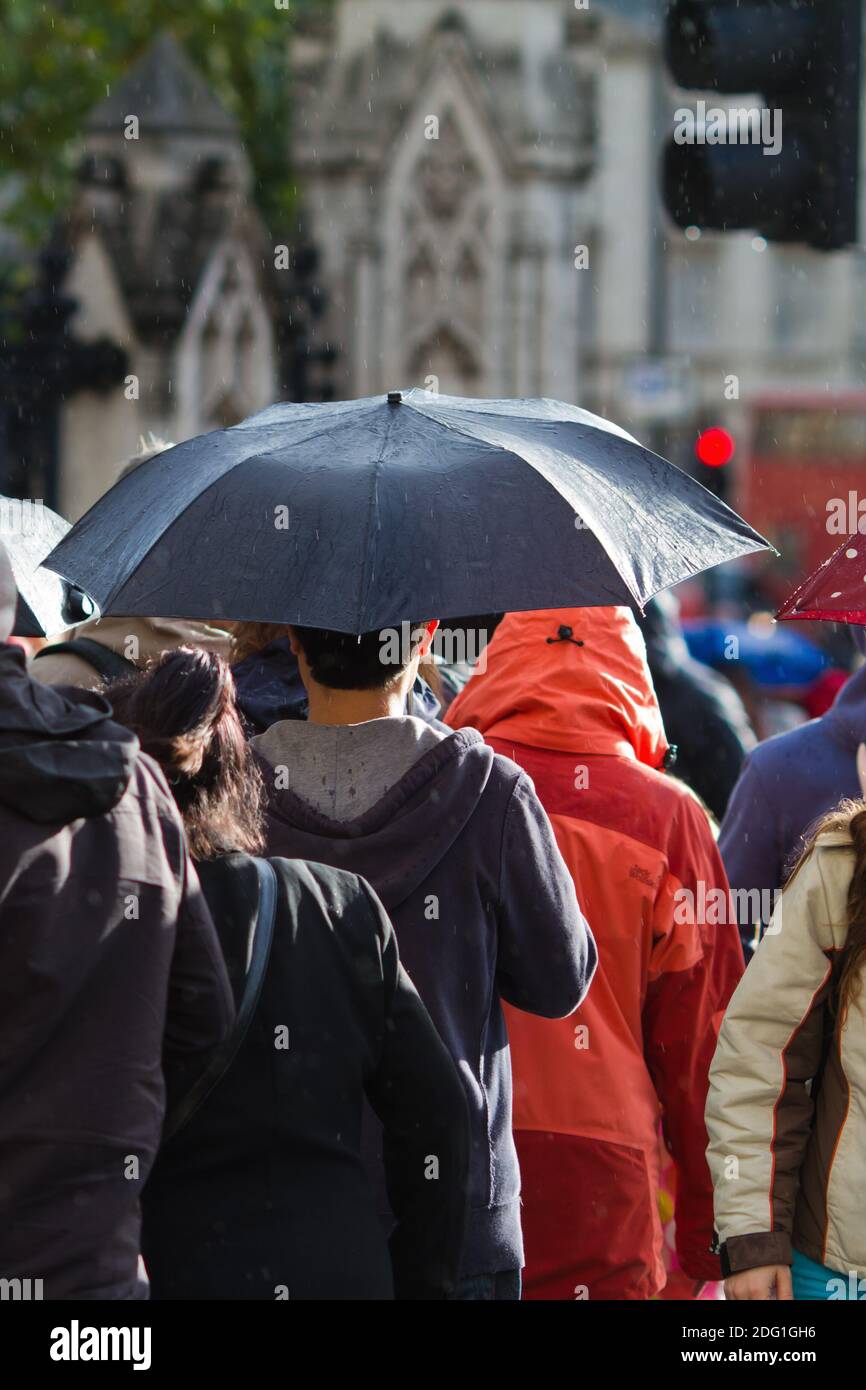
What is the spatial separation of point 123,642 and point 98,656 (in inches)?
3.6

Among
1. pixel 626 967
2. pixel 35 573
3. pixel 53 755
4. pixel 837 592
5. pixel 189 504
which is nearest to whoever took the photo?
pixel 53 755

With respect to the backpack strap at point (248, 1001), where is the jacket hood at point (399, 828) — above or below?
above

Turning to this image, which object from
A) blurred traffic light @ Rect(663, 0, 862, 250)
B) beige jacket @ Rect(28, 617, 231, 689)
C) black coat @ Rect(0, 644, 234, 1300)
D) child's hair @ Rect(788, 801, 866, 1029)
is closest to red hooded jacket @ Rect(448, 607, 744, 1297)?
child's hair @ Rect(788, 801, 866, 1029)

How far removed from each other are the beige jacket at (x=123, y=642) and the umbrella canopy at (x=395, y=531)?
0.75m

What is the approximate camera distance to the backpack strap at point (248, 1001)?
2.82m

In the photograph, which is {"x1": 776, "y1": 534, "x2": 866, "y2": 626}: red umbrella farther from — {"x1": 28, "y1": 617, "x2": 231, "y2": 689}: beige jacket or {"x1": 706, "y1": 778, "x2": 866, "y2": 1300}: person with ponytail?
{"x1": 28, "y1": 617, "x2": 231, "y2": 689}: beige jacket

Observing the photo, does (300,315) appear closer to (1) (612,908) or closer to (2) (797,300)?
(1) (612,908)

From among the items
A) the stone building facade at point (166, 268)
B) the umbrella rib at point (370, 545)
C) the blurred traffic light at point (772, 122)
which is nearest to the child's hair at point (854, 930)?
the umbrella rib at point (370, 545)

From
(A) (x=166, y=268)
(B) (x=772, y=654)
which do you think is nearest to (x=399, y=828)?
(B) (x=772, y=654)

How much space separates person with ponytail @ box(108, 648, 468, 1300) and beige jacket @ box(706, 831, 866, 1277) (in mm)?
587

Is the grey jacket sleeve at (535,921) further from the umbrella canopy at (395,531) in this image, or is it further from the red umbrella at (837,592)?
the red umbrella at (837,592)

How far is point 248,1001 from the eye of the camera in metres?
2.88

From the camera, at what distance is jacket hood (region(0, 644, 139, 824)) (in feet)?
8.50

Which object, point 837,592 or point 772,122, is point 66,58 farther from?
point 837,592
